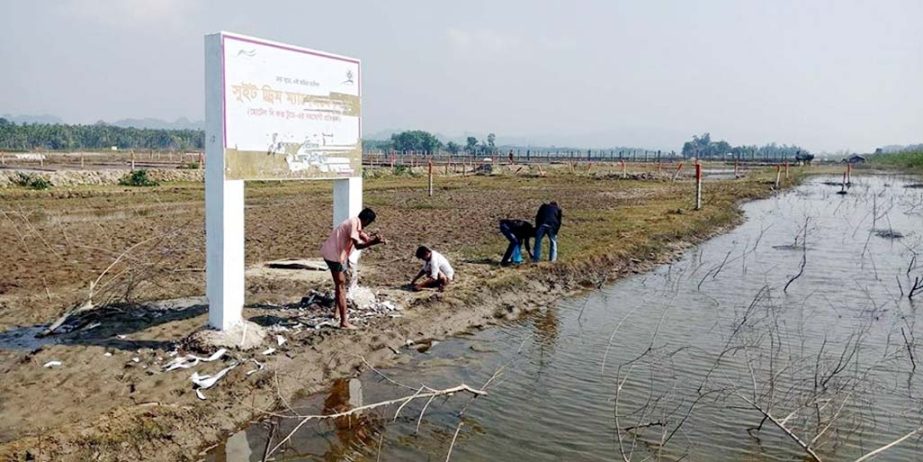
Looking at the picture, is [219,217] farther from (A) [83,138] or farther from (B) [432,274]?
(A) [83,138]

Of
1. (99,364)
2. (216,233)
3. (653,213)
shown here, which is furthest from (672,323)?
(653,213)

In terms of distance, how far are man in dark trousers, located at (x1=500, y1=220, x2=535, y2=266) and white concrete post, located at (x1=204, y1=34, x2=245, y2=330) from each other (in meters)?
6.26

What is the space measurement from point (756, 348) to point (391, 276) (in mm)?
5991

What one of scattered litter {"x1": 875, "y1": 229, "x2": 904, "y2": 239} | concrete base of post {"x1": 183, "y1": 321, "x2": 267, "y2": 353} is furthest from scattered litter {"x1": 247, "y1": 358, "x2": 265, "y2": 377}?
scattered litter {"x1": 875, "y1": 229, "x2": 904, "y2": 239}

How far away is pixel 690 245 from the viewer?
60.3ft

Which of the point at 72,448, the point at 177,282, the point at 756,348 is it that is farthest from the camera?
the point at 177,282

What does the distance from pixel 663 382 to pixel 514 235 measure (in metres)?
5.89

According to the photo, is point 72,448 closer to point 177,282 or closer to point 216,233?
point 216,233

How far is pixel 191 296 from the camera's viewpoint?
10344 mm

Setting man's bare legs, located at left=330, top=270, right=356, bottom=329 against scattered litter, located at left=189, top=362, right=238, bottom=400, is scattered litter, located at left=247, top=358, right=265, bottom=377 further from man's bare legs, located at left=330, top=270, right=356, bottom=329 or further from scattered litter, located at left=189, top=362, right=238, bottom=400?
man's bare legs, located at left=330, top=270, right=356, bottom=329

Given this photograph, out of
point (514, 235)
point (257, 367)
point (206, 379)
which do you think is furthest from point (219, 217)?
point (514, 235)

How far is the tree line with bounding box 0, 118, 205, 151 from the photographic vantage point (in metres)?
92.3

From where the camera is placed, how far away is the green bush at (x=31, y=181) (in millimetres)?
28234

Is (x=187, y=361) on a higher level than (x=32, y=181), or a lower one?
lower
